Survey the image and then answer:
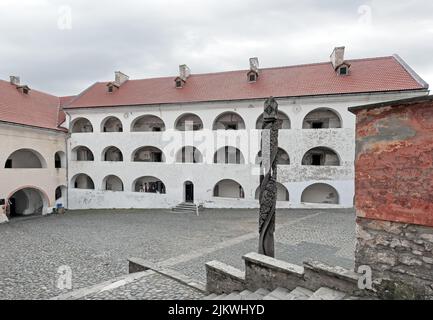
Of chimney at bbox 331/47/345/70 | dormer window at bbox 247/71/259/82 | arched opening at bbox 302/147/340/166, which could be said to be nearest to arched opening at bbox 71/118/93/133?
dormer window at bbox 247/71/259/82

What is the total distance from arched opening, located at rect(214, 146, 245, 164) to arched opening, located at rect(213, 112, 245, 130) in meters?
1.80

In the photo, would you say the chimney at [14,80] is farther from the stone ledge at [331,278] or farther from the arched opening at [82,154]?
the stone ledge at [331,278]

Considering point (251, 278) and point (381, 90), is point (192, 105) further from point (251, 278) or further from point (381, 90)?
point (251, 278)

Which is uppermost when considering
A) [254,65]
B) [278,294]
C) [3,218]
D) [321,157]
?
[254,65]

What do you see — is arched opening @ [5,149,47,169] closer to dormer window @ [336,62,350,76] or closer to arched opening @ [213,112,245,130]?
arched opening @ [213,112,245,130]

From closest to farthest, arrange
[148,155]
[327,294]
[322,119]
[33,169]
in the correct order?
[327,294] < [322,119] < [33,169] < [148,155]

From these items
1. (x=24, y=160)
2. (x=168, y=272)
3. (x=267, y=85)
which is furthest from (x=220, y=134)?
(x=24, y=160)

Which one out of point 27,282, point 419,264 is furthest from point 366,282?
point 27,282

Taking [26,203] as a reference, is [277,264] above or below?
above

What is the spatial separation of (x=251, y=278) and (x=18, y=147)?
66.4ft

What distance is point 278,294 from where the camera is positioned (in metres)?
3.70

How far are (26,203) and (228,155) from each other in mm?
17533

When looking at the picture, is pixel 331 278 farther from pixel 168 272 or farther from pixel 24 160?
pixel 24 160

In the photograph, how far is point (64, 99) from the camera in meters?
25.1
